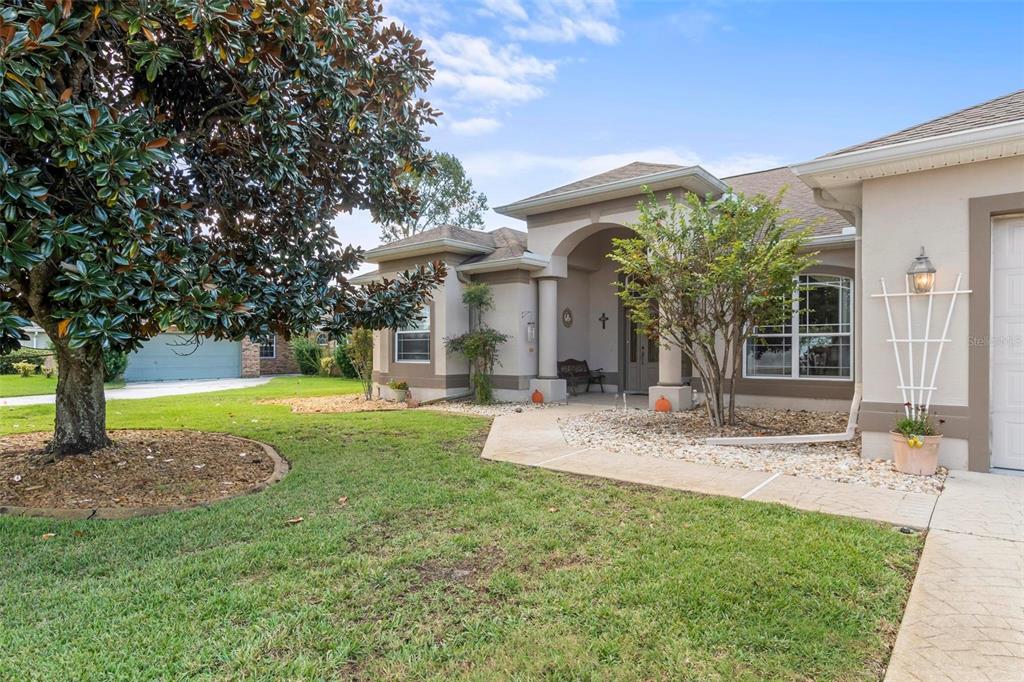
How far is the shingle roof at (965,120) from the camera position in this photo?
5.65 metres

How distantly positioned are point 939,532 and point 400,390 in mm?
11201

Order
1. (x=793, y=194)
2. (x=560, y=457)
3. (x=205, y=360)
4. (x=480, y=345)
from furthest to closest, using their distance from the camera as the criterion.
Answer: (x=205, y=360) → (x=480, y=345) → (x=793, y=194) → (x=560, y=457)

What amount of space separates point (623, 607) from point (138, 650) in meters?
2.42

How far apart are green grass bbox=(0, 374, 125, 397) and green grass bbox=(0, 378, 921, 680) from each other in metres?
14.2

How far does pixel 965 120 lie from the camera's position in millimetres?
5977

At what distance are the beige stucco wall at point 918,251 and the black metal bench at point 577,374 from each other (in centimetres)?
764

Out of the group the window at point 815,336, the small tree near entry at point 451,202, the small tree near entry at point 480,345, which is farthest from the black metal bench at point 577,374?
the small tree near entry at point 451,202

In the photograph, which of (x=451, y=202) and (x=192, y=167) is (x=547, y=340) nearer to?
(x=192, y=167)

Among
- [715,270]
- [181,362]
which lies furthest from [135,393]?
[715,270]

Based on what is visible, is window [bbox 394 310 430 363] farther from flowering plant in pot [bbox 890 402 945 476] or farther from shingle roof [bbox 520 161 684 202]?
flowering plant in pot [bbox 890 402 945 476]

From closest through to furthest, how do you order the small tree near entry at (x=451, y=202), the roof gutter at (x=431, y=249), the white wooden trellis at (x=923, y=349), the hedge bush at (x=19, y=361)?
the white wooden trellis at (x=923, y=349) < the roof gutter at (x=431, y=249) < the hedge bush at (x=19, y=361) < the small tree near entry at (x=451, y=202)

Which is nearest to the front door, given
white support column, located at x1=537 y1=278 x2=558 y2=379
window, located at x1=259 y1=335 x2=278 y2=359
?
white support column, located at x1=537 y1=278 x2=558 y2=379

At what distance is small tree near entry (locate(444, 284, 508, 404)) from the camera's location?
12422 millimetres

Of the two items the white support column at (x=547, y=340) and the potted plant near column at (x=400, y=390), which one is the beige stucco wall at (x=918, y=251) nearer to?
the white support column at (x=547, y=340)
